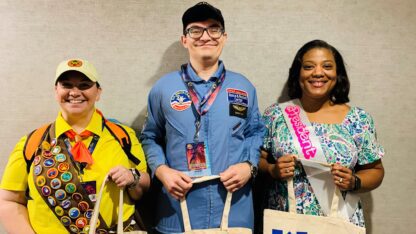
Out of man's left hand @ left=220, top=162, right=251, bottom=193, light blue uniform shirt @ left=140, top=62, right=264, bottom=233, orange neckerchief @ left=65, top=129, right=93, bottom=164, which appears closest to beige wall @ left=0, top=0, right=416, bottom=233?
light blue uniform shirt @ left=140, top=62, right=264, bottom=233

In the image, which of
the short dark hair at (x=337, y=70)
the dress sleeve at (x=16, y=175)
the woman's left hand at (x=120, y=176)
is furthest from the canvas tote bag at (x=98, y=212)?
the short dark hair at (x=337, y=70)

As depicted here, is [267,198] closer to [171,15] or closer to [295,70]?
[295,70]

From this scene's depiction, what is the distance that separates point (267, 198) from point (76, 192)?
0.84 meters

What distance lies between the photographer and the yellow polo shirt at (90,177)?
1.25 metres

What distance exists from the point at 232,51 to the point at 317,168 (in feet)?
2.37

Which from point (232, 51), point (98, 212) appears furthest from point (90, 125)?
point (232, 51)

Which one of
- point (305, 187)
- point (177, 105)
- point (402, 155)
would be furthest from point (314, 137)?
point (402, 155)

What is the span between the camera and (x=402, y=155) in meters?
1.88

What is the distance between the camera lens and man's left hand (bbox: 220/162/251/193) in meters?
1.30

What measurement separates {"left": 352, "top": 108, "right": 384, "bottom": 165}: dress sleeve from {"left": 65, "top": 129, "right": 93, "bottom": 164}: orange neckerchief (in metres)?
1.05

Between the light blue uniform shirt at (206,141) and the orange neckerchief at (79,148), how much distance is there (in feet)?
0.82

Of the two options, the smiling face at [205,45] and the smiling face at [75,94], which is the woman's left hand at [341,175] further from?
the smiling face at [75,94]

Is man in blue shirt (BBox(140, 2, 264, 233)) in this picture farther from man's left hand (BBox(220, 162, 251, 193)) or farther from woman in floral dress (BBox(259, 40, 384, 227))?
woman in floral dress (BBox(259, 40, 384, 227))

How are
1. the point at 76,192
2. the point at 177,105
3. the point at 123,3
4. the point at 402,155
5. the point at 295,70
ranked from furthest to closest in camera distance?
the point at 402,155 < the point at 123,3 < the point at 295,70 < the point at 177,105 < the point at 76,192
